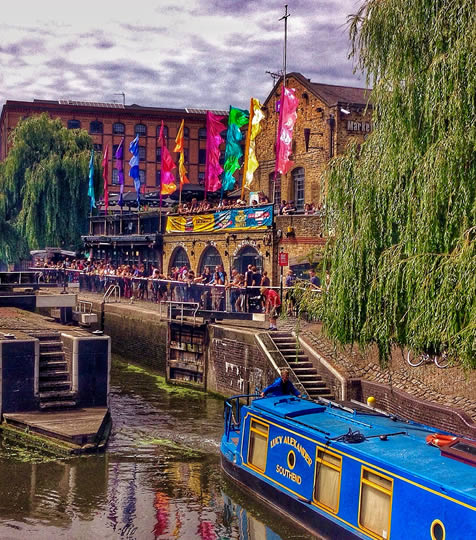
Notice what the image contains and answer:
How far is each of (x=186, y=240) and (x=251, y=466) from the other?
963 inches

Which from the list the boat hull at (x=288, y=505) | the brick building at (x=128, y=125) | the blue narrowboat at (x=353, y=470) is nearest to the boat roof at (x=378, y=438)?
the blue narrowboat at (x=353, y=470)

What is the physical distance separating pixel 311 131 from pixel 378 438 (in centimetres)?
2615

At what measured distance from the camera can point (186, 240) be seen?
123 ft

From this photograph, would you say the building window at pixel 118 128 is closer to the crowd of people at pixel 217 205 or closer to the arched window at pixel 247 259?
the crowd of people at pixel 217 205

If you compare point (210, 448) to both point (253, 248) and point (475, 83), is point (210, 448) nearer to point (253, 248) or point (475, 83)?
point (475, 83)

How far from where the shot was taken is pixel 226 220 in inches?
1326

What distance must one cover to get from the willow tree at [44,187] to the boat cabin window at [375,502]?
117 feet

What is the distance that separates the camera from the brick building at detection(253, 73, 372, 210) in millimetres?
34344

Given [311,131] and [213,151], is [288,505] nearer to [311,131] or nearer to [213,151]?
[213,151]

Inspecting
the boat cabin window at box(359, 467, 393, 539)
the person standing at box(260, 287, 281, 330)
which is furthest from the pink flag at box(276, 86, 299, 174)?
the boat cabin window at box(359, 467, 393, 539)

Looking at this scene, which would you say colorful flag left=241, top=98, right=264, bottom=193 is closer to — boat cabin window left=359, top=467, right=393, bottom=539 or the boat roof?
the boat roof

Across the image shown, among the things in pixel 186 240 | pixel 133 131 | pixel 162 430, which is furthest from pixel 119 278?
pixel 133 131

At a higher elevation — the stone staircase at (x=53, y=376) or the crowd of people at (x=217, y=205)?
the crowd of people at (x=217, y=205)

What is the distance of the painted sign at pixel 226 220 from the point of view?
3100cm
